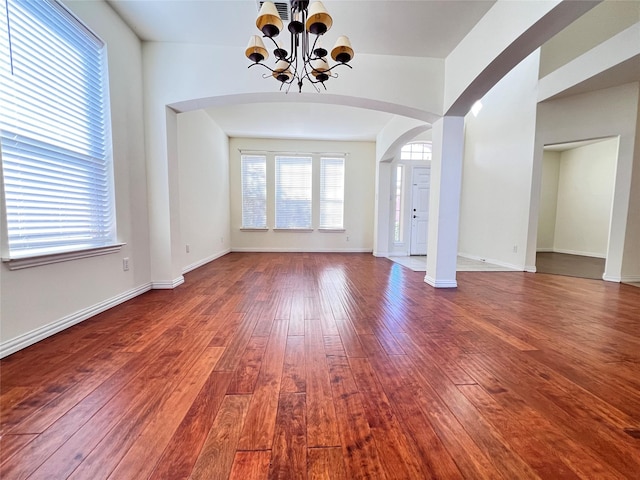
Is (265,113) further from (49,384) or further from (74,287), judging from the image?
(49,384)

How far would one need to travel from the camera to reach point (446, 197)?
10.9 feet

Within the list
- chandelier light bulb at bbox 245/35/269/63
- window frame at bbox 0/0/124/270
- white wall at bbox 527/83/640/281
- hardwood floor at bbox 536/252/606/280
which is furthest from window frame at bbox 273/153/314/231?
white wall at bbox 527/83/640/281

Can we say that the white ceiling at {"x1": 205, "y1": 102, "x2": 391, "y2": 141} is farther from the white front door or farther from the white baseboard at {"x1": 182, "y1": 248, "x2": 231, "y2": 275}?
the white baseboard at {"x1": 182, "y1": 248, "x2": 231, "y2": 275}

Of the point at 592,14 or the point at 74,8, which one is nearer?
the point at 74,8

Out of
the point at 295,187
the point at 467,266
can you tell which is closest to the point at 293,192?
the point at 295,187

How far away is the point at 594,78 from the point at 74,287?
6.49m

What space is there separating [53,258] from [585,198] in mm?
9796

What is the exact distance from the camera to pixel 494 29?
7.63 ft

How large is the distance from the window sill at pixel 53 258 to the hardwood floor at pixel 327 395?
56 cm

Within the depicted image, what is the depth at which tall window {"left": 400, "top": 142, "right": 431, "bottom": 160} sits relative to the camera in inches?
249

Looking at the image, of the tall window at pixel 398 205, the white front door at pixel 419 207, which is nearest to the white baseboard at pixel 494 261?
the white front door at pixel 419 207

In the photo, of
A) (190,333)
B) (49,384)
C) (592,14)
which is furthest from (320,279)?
(592,14)

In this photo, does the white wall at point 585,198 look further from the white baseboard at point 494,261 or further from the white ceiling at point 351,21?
the white ceiling at point 351,21

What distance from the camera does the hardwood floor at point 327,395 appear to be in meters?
0.94
